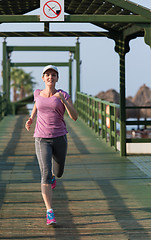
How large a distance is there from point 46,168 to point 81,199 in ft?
4.96

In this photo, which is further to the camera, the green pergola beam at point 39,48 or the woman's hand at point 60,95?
the green pergola beam at point 39,48

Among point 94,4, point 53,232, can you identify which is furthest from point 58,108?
point 94,4

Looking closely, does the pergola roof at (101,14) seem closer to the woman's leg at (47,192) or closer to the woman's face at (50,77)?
the woman's face at (50,77)

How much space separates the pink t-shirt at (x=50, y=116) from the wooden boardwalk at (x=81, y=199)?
1.02 meters

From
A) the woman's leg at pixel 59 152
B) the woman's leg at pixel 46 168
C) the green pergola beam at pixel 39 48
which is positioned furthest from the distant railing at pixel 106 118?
the green pergola beam at pixel 39 48

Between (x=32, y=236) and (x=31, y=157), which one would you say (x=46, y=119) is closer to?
(x=32, y=236)

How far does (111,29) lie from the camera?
34.9 feet

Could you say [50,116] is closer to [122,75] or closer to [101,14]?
[122,75]

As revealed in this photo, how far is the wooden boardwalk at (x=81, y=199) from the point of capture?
5273 millimetres

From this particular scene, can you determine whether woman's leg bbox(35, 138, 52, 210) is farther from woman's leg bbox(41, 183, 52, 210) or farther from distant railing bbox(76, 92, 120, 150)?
distant railing bbox(76, 92, 120, 150)

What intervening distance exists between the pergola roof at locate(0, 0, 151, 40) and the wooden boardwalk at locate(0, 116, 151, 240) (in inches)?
99.8

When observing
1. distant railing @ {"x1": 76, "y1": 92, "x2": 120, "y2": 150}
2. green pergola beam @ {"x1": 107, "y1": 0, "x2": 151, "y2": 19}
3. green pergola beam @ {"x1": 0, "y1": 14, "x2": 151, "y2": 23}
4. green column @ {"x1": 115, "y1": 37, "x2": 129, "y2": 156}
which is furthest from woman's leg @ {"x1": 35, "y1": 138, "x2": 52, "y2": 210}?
distant railing @ {"x1": 76, "y1": 92, "x2": 120, "y2": 150}

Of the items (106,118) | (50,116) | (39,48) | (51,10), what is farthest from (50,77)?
(39,48)

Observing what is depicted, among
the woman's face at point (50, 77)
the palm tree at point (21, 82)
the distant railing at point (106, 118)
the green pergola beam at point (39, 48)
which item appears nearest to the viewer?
the woman's face at point (50, 77)
